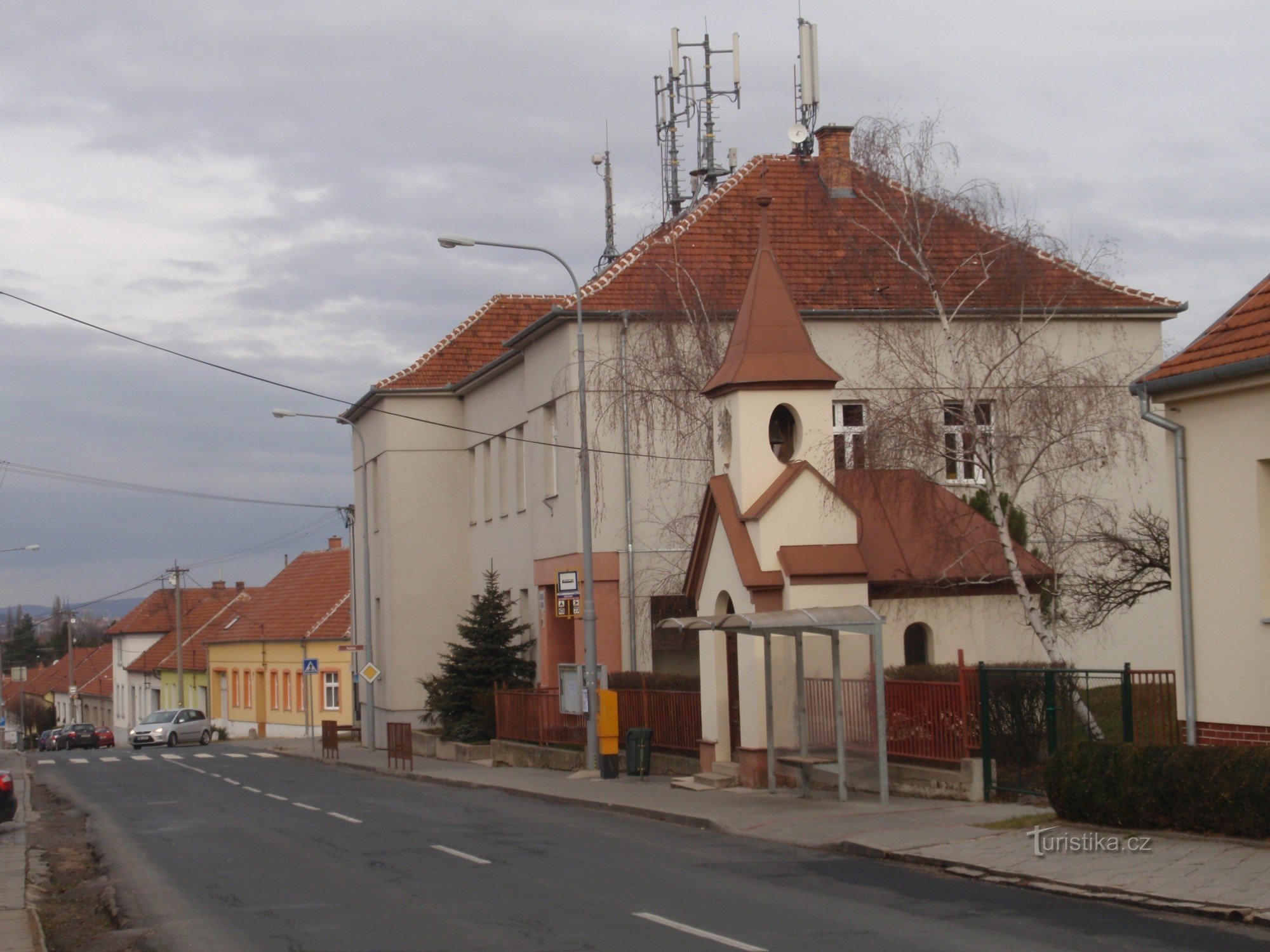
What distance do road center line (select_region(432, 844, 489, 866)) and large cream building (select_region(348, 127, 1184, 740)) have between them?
28.2 feet

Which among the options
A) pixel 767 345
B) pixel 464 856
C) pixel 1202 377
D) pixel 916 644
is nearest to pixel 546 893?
pixel 464 856

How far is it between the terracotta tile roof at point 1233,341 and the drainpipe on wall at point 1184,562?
1.58 feet

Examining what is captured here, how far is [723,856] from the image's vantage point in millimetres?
15039

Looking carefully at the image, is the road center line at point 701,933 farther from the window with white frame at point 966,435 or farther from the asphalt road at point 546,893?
the window with white frame at point 966,435

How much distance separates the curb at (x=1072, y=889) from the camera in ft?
34.1

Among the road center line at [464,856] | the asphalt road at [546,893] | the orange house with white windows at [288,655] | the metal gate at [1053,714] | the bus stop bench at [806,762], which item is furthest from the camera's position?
the orange house with white windows at [288,655]

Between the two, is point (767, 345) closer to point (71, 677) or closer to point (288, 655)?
point (288, 655)

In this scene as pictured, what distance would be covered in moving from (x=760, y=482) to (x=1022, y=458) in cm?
382

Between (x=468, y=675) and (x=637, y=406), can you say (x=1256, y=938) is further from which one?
(x=468, y=675)

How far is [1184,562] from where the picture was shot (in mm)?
15109

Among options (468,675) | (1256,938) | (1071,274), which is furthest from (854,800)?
(468,675)

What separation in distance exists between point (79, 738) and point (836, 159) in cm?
5233

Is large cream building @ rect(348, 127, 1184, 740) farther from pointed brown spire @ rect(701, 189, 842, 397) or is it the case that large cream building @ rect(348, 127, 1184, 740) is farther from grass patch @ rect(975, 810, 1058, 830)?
grass patch @ rect(975, 810, 1058, 830)

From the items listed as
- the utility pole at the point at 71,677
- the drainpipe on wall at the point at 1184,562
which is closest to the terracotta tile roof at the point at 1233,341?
the drainpipe on wall at the point at 1184,562
